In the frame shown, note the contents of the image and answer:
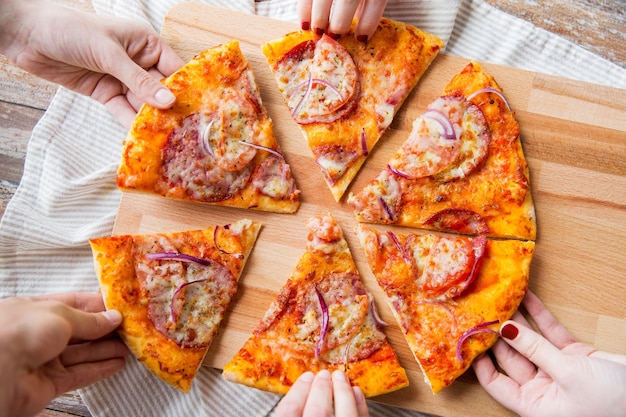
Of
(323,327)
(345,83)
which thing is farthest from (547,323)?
(345,83)

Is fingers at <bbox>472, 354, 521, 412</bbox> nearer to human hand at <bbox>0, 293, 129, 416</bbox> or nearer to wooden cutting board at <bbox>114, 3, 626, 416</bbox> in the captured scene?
wooden cutting board at <bbox>114, 3, 626, 416</bbox>

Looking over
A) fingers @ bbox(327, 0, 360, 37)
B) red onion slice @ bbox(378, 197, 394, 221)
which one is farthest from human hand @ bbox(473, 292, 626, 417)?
fingers @ bbox(327, 0, 360, 37)

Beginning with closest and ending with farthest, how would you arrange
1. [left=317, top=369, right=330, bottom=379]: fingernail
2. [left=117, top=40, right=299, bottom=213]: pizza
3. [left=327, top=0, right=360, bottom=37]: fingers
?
[left=317, top=369, right=330, bottom=379]: fingernail < [left=327, top=0, right=360, bottom=37]: fingers < [left=117, top=40, right=299, bottom=213]: pizza

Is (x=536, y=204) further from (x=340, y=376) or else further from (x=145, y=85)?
(x=145, y=85)

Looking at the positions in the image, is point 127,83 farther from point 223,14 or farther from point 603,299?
point 603,299

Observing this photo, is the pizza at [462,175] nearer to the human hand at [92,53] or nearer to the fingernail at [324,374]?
the fingernail at [324,374]
